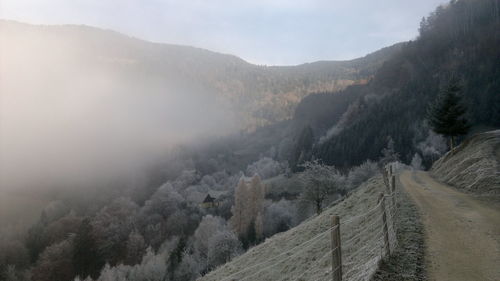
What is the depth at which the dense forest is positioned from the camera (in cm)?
5891

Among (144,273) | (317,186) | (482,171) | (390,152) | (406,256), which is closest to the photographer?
(406,256)

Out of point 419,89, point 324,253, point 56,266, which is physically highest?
point 419,89

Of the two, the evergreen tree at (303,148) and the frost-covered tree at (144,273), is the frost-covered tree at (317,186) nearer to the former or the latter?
the frost-covered tree at (144,273)

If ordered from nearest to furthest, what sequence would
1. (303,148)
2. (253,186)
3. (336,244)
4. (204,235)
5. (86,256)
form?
(336,244) < (86,256) < (204,235) < (253,186) < (303,148)

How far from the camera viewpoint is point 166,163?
572 feet

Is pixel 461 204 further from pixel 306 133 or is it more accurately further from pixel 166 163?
pixel 166 163

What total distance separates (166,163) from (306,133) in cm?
8375

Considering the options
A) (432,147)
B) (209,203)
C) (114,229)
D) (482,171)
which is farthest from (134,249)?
(432,147)

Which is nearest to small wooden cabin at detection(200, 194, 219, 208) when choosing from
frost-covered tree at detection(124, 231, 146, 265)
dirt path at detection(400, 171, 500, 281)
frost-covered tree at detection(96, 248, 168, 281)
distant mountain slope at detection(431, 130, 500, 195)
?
frost-covered tree at detection(124, 231, 146, 265)

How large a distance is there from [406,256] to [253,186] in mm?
68049

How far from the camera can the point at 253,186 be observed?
76.2m

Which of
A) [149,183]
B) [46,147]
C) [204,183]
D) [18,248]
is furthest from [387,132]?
[46,147]

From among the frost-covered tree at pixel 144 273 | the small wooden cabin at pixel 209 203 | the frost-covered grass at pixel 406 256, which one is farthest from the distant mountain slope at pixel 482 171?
the small wooden cabin at pixel 209 203

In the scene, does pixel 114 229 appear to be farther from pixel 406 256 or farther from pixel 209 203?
pixel 406 256
